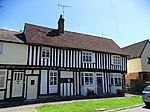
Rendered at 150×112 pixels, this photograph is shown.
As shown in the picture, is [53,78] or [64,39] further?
[64,39]

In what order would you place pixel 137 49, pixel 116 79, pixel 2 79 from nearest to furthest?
pixel 2 79, pixel 116 79, pixel 137 49

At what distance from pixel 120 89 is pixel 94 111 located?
11.8 m

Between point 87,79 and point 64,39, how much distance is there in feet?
18.2

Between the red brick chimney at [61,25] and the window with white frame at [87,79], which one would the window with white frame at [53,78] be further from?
the red brick chimney at [61,25]

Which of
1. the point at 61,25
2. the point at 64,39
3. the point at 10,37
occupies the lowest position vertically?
the point at 10,37

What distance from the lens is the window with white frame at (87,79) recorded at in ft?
64.4

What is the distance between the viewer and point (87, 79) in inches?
786

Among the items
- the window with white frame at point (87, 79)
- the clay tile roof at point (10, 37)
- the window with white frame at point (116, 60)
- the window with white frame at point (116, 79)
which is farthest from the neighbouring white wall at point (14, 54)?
the window with white frame at point (116, 79)

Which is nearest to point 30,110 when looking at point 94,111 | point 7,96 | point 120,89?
point 94,111

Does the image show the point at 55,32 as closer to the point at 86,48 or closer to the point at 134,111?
the point at 86,48

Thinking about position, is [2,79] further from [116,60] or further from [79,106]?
[116,60]

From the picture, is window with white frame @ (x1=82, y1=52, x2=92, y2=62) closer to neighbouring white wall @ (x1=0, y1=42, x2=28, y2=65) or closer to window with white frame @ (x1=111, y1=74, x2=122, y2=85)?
window with white frame @ (x1=111, y1=74, x2=122, y2=85)

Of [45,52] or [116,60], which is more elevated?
[45,52]

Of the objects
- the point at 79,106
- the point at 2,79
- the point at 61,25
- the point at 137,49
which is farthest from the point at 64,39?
the point at 137,49
